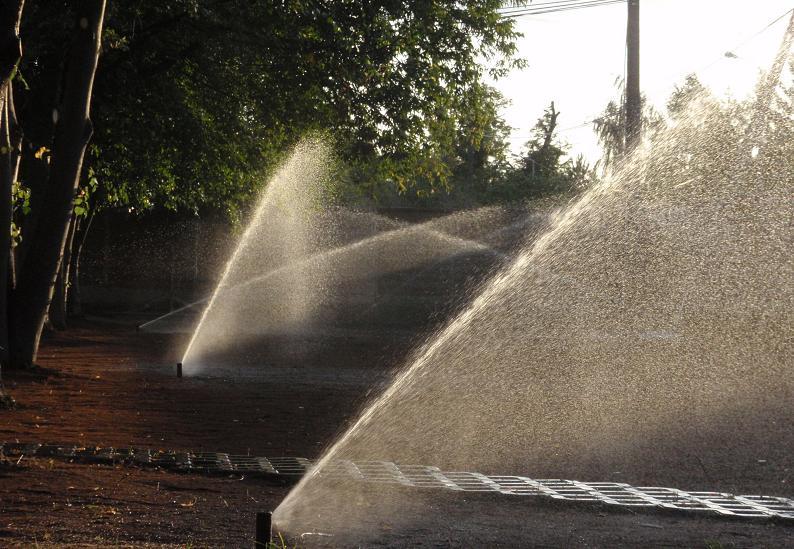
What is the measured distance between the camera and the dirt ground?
5.41m

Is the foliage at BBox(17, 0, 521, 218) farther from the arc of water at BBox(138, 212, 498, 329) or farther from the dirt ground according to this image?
the arc of water at BBox(138, 212, 498, 329)

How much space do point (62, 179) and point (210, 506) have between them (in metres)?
8.29

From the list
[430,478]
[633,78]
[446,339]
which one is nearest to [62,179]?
[446,339]

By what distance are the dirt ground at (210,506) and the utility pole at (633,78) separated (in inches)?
279

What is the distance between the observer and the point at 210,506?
6.22m

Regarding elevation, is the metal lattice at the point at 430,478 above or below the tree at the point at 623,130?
below

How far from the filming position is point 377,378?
16312 millimetres

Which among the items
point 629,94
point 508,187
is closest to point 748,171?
point 629,94

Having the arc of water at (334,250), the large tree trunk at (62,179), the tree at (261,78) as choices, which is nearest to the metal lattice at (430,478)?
the large tree trunk at (62,179)

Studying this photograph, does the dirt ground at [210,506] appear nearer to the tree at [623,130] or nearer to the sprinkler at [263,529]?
the sprinkler at [263,529]

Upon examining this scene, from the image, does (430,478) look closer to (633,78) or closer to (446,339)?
(446,339)

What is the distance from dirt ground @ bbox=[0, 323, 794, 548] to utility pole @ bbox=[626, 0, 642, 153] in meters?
7.08

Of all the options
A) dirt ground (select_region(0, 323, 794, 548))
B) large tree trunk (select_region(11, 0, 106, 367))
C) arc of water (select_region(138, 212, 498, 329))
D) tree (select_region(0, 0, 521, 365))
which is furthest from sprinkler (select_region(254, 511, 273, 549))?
arc of water (select_region(138, 212, 498, 329))

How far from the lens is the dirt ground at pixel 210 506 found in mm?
5410
